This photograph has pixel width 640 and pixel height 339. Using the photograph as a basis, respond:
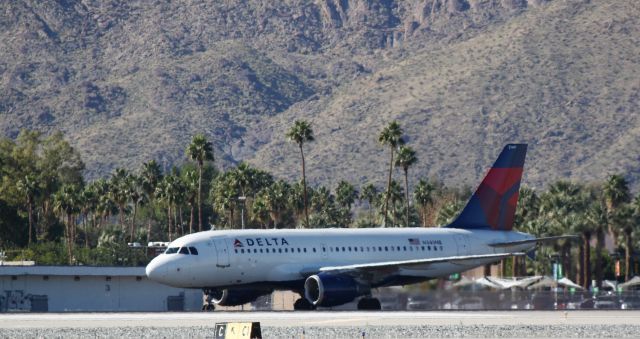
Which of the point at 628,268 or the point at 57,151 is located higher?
the point at 57,151

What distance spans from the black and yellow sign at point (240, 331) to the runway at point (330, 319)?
35.3ft

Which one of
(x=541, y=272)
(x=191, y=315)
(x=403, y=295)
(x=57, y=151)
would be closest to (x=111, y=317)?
(x=191, y=315)

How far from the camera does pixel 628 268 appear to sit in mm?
138750

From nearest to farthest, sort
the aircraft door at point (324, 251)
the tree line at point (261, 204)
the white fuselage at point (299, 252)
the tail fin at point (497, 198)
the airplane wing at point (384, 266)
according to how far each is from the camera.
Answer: the white fuselage at point (299, 252) < the airplane wing at point (384, 266) < the aircraft door at point (324, 251) < the tail fin at point (497, 198) < the tree line at point (261, 204)

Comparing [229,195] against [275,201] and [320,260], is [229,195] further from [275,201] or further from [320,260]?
[320,260]

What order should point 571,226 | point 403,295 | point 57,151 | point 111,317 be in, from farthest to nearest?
1. point 57,151
2. point 571,226
3. point 403,295
4. point 111,317

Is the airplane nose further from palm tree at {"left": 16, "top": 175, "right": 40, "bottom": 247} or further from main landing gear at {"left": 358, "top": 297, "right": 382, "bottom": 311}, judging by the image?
palm tree at {"left": 16, "top": 175, "right": 40, "bottom": 247}

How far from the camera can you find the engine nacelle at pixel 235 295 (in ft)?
229

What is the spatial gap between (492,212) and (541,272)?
244 ft

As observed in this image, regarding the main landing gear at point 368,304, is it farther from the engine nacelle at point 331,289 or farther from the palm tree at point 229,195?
the palm tree at point 229,195

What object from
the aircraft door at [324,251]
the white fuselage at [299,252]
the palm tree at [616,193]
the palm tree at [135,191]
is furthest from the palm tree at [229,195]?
the aircraft door at [324,251]

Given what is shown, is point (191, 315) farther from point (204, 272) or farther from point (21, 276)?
point (21, 276)

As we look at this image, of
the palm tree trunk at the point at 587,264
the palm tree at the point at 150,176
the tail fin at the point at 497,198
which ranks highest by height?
the palm tree at the point at 150,176

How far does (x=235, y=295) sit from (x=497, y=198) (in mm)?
15355
